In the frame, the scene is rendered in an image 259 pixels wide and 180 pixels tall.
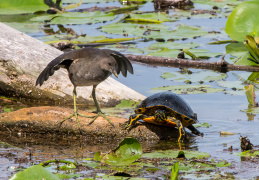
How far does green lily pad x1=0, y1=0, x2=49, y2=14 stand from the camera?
528 inches

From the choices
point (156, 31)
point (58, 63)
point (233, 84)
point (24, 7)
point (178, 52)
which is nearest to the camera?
point (58, 63)

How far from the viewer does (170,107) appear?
5449 mm

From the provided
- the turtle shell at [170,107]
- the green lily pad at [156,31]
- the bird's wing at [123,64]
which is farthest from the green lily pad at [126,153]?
the green lily pad at [156,31]

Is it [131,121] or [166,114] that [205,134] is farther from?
[131,121]

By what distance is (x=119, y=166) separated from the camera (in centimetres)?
418

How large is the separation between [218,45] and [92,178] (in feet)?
24.2

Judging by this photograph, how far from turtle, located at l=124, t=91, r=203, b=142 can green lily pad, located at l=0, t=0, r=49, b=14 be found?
856 centimetres

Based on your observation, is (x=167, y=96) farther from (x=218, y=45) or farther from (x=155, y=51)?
(x=218, y=45)

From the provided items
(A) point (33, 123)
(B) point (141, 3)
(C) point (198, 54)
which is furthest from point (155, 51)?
(B) point (141, 3)

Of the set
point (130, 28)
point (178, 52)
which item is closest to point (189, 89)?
point (178, 52)

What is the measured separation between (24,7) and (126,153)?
33.8 feet

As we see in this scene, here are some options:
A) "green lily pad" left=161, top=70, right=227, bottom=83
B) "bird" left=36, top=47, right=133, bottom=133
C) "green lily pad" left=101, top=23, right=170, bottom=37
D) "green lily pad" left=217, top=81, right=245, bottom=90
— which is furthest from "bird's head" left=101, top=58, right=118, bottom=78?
"green lily pad" left=101, top=23, right=170, bottom=37

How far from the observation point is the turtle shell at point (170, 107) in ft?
17.9

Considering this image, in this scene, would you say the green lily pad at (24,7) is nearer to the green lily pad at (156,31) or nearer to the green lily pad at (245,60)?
the green lily pad at (156,31)
